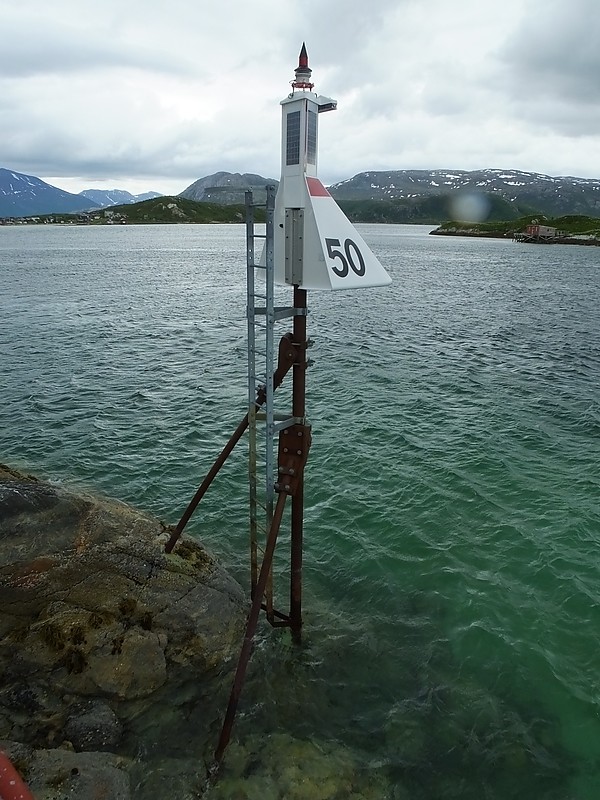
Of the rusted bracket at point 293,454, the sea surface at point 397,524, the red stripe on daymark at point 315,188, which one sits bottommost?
the sea surface at point 397,524

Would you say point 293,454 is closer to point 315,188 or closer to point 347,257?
point 347,257

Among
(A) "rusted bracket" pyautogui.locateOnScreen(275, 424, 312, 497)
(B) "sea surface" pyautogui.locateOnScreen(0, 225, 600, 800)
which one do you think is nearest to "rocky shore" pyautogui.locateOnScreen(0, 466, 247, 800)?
(B) "sea surface" pyautogui.locateOnScreen(0, 225, 600, 800)

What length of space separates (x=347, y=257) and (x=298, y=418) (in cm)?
321

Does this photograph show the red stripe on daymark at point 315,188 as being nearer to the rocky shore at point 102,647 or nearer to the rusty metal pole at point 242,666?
the rusty metal pole at point 242,666

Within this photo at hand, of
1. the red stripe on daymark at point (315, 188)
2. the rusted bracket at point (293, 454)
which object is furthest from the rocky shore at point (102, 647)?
the red stripe on daymark at point (315, 188)

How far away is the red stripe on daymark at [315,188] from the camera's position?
955 centimetres

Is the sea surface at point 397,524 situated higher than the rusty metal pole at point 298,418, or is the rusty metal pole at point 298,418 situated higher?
the rusty metal pole at point 298,418

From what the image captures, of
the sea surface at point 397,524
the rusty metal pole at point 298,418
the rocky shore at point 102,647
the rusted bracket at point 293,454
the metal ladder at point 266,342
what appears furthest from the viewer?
the rusted bracket at point 293,454

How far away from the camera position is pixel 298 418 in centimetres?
1067

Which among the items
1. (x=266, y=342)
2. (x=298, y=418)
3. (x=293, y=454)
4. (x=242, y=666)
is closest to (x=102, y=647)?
(x=242, y=666)

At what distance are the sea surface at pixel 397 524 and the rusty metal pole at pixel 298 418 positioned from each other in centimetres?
71

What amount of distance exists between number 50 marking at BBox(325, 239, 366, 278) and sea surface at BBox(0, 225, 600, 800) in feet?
26.6

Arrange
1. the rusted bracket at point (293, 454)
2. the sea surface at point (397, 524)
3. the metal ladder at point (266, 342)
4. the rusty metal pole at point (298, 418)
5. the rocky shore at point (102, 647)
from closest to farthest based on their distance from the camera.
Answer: the rocky shore at point (102, 647)
the metal ladder at point (266, 342)
the sea surface at point (397, 524)
the rusty metal pole at point (298, 418)
the rusted bracket at point (293, 454)

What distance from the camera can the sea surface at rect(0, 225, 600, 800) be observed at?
9.81 m
